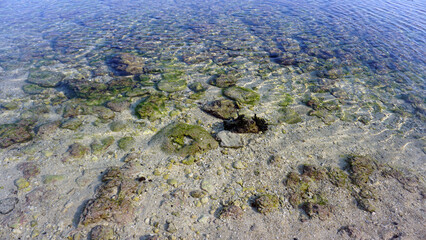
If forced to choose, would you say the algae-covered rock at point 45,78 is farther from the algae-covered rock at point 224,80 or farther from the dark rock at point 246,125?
the dark rock at point 246,125

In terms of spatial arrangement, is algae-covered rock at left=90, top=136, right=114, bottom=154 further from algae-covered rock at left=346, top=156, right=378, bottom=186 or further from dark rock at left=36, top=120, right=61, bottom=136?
algae-covered rock at left=346, top=156, right=378, bottom=186

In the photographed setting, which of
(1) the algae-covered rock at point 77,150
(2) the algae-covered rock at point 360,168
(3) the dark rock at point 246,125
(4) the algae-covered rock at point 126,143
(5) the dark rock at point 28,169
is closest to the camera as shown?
(5) the dark rock at point 28,169

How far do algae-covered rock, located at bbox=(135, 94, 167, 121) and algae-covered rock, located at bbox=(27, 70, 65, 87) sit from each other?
428cm

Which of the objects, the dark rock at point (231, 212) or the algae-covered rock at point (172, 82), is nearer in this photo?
the dark rock at point (231, 212)

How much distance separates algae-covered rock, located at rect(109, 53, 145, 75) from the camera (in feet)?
34.1

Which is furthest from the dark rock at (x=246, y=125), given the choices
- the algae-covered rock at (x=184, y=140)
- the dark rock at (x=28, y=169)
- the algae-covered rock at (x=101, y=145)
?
the dark rock at (x=28, y=169)

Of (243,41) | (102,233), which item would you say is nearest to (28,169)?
(102,233)

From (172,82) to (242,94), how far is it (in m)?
2.97

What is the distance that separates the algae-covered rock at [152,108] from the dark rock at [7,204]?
12.1 feet

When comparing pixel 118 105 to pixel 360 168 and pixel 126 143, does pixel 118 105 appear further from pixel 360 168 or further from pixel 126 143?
pixel 360 168

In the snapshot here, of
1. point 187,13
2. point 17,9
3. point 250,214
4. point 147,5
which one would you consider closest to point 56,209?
point 250,214

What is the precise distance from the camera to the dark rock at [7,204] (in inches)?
183

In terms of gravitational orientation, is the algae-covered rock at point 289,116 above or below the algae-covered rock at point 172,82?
above

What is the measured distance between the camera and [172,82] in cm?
954
